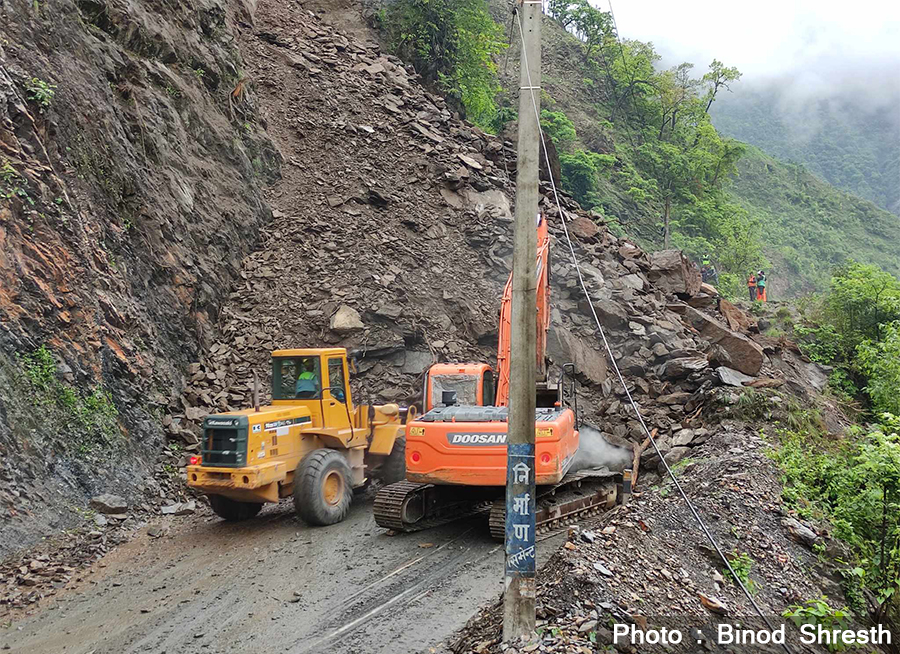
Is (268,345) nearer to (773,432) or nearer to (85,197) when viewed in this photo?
(85,197)

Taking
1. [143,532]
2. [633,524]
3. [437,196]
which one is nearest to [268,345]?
[143,532]

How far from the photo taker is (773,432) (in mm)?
12102

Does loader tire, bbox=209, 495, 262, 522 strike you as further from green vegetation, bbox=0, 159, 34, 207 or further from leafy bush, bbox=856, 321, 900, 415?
leafy bush, bbox=856, 321, 900, 415

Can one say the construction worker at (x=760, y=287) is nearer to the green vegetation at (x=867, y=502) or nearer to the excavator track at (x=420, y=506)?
the green vegetation at (x=867, y=502)

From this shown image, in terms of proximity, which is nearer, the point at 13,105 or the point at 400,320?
the point at 13,105

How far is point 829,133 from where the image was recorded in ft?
429

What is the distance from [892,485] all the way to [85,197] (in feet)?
42.8

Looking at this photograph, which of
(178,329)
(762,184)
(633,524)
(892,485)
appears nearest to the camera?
(633,524)

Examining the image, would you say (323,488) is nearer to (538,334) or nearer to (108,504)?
(108,504)

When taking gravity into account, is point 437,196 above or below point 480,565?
above

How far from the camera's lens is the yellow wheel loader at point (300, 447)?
9.13 m

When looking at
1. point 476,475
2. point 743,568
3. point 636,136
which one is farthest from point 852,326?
point 636,136

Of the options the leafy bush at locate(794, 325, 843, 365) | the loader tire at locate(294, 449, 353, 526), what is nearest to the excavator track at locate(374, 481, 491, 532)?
the loader tire at locate(294, 449, 353, 526)

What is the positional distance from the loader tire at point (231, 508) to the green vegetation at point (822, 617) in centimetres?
705
